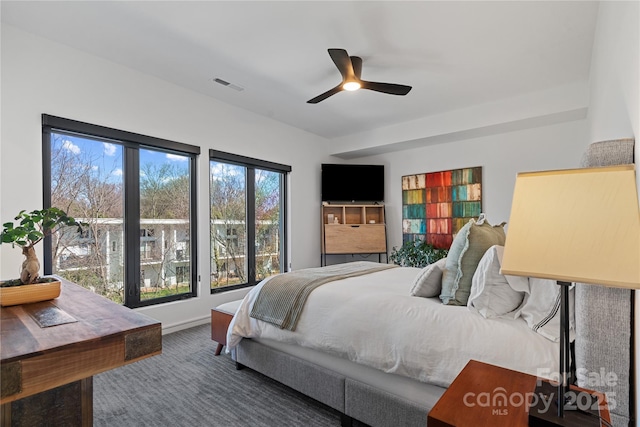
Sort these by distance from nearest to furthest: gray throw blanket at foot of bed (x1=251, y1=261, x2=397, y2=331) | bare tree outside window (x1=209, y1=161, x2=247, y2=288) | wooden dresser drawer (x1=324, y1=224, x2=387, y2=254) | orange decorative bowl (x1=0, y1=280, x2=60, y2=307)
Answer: orange decorative bowl (x1=0, y1=280, x2=60, y2=307) → gray throw blanket at foot of bed (x1=251, y1=261, x2=397, y2=331) → bare tree outside window (x1=209, y1=161, x2=247, y2=288) → wooden dresser drawer (x1=324, y1=224, x2=387, y2=254)

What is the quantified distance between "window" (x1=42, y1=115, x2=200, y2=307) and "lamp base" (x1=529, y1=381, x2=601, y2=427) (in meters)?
3.55

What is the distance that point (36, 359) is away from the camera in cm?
82

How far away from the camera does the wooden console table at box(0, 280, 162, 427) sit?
2.65 feet

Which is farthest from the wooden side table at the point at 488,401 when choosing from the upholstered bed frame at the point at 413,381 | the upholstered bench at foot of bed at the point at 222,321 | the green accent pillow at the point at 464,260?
the upholstered bench at foot of bed at the point at 222,321

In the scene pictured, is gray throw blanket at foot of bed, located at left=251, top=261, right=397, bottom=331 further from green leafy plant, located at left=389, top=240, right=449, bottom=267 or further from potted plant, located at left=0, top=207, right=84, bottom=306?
green leafy plant, located at left=389, top=240, right=449, bottom=267

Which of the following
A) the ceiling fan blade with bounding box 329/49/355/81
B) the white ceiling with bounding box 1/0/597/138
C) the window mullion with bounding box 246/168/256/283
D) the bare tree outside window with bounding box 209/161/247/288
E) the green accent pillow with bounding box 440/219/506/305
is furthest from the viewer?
the window mullion with bounding box 246/168/256/283

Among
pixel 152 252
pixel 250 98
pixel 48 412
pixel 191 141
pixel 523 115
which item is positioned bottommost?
pixel 48 412

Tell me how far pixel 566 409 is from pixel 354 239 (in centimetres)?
459

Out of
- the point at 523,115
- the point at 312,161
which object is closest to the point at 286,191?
the point at 312,161

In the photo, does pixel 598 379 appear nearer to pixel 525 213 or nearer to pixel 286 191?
pixel 525 213

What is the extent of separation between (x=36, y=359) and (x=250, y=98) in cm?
377

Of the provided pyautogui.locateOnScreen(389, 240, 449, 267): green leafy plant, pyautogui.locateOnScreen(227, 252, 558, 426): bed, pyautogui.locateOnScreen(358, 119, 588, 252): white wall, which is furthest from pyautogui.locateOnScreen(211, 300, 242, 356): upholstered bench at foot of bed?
pyautogui.locateOnScreen(358, 119, 588, 252): white wall

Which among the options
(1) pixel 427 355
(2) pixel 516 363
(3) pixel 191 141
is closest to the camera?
(2) pixel 516 363

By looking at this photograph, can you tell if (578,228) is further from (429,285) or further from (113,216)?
(113,216)
